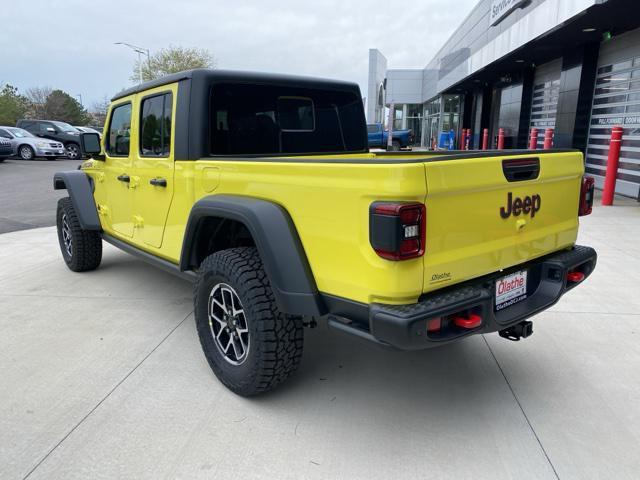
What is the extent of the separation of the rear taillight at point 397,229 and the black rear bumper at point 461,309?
245 mm

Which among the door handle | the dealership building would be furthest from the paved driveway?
the dealership building

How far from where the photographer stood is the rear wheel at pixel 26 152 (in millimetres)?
21406

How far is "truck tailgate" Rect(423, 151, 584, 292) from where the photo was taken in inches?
85.8

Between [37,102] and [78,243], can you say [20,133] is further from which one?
[37,102]

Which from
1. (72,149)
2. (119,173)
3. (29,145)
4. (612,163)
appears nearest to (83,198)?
(119,173)

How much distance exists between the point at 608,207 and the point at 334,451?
8.87m

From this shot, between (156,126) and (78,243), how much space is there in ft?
7.04

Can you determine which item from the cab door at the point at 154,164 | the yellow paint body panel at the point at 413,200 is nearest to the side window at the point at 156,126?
the cab door at the point at 154,164

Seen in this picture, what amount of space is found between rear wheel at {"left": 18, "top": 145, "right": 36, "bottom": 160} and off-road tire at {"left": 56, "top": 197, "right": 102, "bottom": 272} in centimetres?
1905

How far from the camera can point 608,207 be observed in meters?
9.27

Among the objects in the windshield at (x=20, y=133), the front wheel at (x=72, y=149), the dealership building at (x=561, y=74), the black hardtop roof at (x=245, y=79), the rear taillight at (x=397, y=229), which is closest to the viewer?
the rear taillight at (x=397, y=229)

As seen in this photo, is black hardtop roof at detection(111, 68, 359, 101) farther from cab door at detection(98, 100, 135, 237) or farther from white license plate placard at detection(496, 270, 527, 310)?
white license plate placard at detection(496, 270, 527, 310)

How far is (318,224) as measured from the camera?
2.33 metres

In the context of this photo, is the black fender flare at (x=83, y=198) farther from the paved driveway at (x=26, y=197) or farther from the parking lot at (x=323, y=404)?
the paved driveway at (x=26, y=197)
